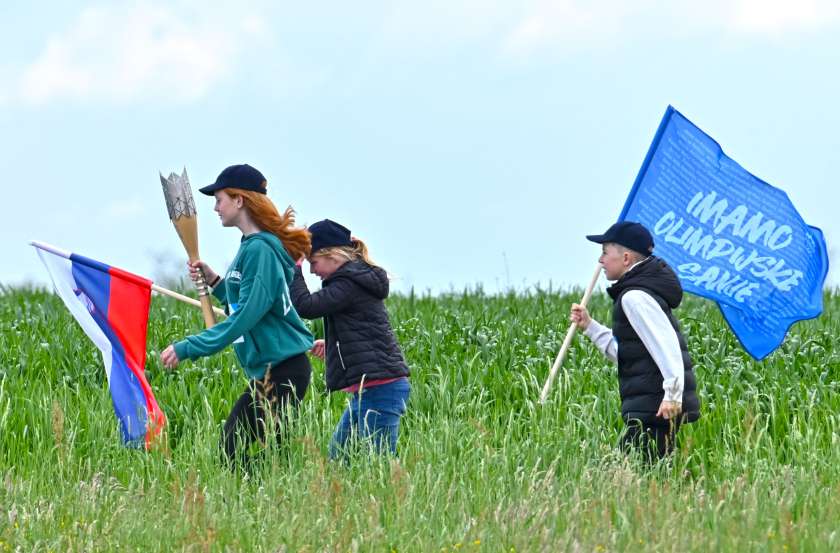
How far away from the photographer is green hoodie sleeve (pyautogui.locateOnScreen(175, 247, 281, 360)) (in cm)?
627

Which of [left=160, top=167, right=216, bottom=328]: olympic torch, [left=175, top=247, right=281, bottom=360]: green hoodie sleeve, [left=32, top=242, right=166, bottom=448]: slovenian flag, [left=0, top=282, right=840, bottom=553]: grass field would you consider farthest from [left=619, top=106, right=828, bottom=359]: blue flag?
[left=32, top=242, right=166, bottom=448]: slovenian flag

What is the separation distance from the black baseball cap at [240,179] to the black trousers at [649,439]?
95.0 inches

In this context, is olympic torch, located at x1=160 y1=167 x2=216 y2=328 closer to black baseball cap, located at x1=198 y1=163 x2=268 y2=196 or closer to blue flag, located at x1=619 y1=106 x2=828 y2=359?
black baseball cap, located at x1=198 y1=163 x2=268 y2=196

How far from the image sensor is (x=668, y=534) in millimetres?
4727

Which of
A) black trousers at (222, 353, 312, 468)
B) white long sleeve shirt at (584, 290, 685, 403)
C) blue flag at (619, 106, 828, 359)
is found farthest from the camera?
blue flag at (619, 106, 828, 359)

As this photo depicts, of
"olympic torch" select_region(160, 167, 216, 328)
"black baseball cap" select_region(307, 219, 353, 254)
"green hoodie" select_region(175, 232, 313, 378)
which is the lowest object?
"green hoodie" select_region(175, 232, 313, 378)

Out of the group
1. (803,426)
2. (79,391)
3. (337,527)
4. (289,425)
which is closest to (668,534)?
(337,527)

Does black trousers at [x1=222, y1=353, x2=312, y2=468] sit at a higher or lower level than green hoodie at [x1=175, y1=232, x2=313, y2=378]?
lower

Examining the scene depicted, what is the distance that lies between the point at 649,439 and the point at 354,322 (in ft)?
5.64

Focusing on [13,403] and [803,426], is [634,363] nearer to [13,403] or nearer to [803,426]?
[803,426]

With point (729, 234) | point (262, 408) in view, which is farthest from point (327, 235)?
point (729, 234)

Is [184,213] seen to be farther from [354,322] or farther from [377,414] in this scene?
[377,414]

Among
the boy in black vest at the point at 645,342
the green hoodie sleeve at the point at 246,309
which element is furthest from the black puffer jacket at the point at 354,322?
the boy in black vest at the point at 645,342

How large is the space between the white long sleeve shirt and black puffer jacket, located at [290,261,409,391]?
4.21 ft
